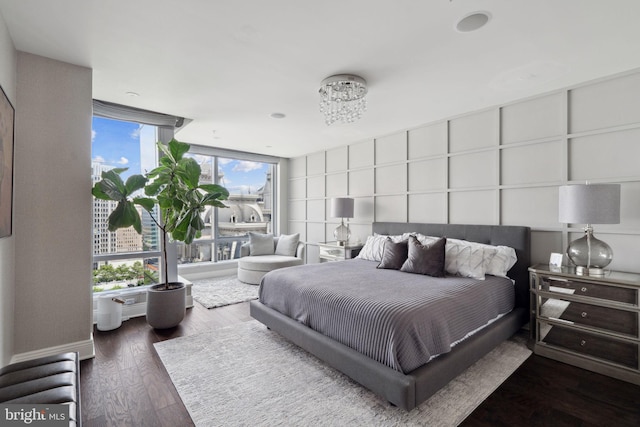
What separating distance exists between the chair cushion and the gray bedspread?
1.80 meters

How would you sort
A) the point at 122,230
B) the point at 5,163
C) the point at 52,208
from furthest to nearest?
the point at 122,230
the point at 52,208
the point at 5,163

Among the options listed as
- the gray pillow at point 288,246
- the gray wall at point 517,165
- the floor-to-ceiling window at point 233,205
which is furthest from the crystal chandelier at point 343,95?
the floor-to-ceiling window at point 233,205

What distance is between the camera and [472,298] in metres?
2.46

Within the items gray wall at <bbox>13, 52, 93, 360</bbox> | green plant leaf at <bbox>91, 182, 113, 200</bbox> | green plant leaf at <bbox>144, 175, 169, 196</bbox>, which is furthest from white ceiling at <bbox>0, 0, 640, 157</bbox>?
green plant leaf at <bbox>91, 182, 113, 200</bbox>

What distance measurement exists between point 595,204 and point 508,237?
36.3 inches

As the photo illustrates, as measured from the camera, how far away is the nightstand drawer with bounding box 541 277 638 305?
7.47ft

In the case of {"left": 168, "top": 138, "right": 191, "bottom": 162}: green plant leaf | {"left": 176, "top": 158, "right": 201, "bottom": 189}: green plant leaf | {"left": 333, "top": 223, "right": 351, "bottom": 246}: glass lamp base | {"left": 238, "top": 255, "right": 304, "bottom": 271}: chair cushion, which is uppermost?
{"left": 168, "top": 138, "right": 191, "bottom": 162}: green plant leaf

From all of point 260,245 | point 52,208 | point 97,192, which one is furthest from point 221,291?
point 52,208

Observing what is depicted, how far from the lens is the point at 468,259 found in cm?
303

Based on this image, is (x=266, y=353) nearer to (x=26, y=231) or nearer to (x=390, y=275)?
(x=390, y=275)

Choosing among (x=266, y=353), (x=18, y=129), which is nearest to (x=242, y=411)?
(x=266, y=353)

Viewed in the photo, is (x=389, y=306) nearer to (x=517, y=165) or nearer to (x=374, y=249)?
(x=374, y=249)

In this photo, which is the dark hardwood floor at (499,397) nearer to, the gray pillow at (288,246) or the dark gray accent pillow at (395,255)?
the dark gray accent pillow at (395,255)

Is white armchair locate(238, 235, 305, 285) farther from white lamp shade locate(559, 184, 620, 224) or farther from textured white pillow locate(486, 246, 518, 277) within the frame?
white lamp shade locate(559, 184, 620, 224)
